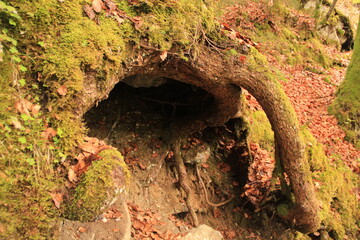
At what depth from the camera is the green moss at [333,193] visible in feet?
17.5

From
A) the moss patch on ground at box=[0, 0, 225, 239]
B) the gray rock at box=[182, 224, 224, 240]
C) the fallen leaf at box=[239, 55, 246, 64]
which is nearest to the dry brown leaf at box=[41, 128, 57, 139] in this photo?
the moss patch on ground at box=[0, 0, 225, 239]

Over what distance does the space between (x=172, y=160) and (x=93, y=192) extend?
11.2ft

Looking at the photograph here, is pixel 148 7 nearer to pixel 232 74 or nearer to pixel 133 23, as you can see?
pixel 133 23

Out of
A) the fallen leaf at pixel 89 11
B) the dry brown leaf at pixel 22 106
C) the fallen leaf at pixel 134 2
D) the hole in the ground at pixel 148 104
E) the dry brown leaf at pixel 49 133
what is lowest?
the hole in the ground at pixel 148 104

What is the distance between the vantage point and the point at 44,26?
2355 millimetres

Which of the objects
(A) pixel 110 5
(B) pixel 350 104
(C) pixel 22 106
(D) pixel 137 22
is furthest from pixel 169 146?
(B) pixel 350 104

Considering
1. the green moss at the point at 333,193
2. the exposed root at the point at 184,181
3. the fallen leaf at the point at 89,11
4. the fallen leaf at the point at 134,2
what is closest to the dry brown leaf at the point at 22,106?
the fallen leaf at the point at 89,11

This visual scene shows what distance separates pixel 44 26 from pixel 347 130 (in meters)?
8.33

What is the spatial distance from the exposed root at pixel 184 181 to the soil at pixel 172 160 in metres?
0.15

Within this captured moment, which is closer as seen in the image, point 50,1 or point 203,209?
point 50,1

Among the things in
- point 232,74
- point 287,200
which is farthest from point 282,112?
point 287,200

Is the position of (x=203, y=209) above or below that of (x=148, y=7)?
below

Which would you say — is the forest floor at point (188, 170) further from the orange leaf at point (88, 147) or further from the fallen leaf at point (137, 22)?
the fallen leaf at point (137, 22)

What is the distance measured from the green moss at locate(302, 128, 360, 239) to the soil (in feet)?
3.26
